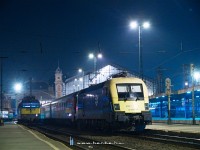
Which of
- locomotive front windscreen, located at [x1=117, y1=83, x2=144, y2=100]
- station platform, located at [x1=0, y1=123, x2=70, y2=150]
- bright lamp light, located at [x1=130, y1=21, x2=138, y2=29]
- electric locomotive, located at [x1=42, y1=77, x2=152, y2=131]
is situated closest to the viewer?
station platform, located at [x1=0, y1=123, x2=70, y2=150]

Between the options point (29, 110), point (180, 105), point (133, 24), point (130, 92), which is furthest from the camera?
point (29, 110)

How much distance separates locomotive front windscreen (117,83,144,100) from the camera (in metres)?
26.5

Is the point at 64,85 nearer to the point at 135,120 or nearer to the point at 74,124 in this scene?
the point at 74,124

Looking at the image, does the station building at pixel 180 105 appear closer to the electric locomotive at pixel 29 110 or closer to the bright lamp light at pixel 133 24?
the bright lamp light at pixel 133 24

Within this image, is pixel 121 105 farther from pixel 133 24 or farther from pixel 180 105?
pixel 180 105

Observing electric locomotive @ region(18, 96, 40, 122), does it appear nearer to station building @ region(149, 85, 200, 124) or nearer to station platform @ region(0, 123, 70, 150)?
station building @ region(149, 85, 200, 124)

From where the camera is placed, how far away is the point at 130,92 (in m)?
26.9

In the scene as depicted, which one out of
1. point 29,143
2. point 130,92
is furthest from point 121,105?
point 29,143

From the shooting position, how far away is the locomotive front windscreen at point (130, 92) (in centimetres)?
2655

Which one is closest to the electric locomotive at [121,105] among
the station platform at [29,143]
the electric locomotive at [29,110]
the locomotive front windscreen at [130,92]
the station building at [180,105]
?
the locomotive front windscreen at [130,92]

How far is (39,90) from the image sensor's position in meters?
159

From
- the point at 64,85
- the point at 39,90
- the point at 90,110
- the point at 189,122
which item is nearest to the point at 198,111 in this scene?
the point at 189,122

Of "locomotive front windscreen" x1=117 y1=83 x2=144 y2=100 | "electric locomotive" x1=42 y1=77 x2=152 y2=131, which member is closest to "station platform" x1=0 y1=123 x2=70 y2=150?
"electric locomotive" x1=42 y1=77 x2=152 y2=131

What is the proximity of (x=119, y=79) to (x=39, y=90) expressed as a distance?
13429cm
